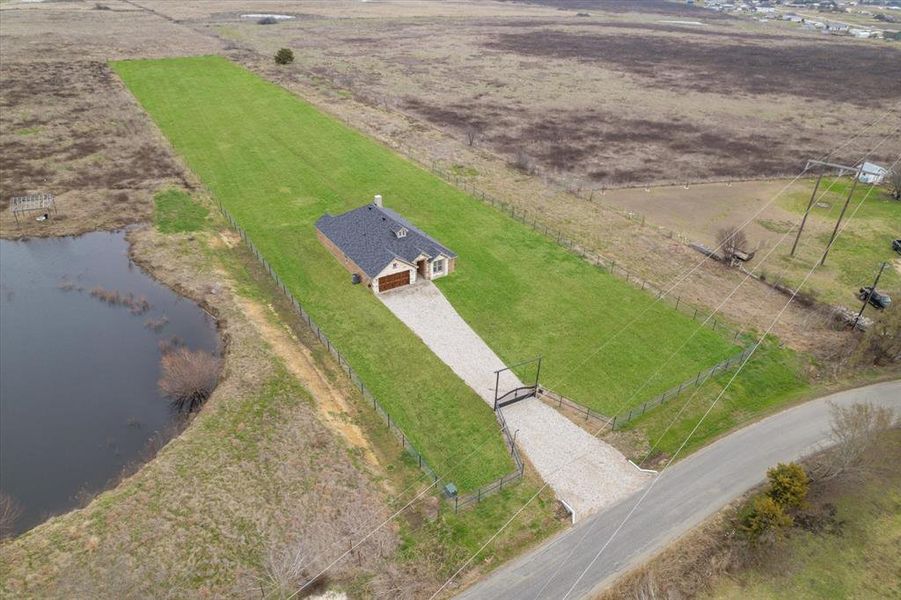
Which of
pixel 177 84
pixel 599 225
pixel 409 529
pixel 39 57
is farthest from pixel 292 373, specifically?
pixel 39 57

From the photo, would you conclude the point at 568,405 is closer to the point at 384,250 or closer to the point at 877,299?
the point at 384,250

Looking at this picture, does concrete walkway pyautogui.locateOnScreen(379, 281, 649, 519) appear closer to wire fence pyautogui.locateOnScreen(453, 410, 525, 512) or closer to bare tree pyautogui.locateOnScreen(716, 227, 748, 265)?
wire fence pyautogui.locateOnScreen(453, 410, 525, 512)

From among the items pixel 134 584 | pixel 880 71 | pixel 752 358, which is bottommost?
pixel 134 584

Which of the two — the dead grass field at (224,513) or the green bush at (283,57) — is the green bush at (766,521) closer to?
the dead grass field at (224,513)

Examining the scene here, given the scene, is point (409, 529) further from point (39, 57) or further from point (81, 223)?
point (39, 57)

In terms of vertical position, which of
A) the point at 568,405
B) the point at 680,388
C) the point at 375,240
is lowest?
the point at 568,405

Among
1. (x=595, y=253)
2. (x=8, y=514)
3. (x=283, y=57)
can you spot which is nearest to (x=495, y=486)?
(x=8, y=514)
